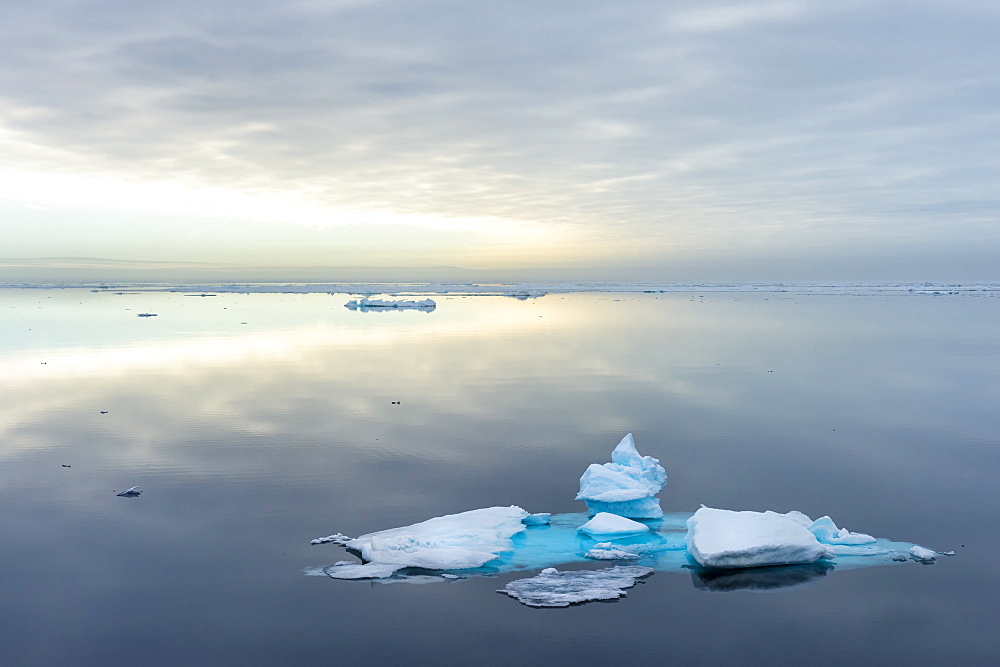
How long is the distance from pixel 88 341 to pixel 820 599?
95.3ft

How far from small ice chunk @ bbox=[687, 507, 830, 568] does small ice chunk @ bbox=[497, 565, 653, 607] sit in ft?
2.32

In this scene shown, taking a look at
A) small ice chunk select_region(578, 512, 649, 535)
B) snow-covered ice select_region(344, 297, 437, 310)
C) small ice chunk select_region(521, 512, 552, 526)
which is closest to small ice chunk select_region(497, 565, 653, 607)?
small ice chunk select_region(578, 512, 649, 535)

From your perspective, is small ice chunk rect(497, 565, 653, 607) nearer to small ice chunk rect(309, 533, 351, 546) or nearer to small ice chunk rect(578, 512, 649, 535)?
small ice chunk rect(578, 512, 649, 535)

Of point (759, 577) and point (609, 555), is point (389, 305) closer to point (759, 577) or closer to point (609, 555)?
point (609, 555)

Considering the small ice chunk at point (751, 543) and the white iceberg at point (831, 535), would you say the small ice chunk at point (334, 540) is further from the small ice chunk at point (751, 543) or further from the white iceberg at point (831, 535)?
the white iceberg at point (831, 535)

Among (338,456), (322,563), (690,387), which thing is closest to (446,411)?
(338,456)

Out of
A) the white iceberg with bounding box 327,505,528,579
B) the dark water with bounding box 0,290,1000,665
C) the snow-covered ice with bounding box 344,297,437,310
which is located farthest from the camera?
the snow-covered ice with bounding box 344,297,437,310

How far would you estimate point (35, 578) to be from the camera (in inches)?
334

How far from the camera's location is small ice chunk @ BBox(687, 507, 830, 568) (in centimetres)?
884

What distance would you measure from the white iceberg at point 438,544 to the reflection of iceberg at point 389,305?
1655 inches

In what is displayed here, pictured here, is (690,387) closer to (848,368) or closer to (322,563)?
(848,368)

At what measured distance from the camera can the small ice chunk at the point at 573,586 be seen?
8134mm

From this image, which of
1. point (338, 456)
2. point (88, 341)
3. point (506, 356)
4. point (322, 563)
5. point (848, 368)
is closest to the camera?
point (322, 563)

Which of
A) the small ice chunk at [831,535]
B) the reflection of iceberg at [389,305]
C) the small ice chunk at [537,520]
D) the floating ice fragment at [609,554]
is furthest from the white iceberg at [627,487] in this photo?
the reflection of iceberg at [389,305]
